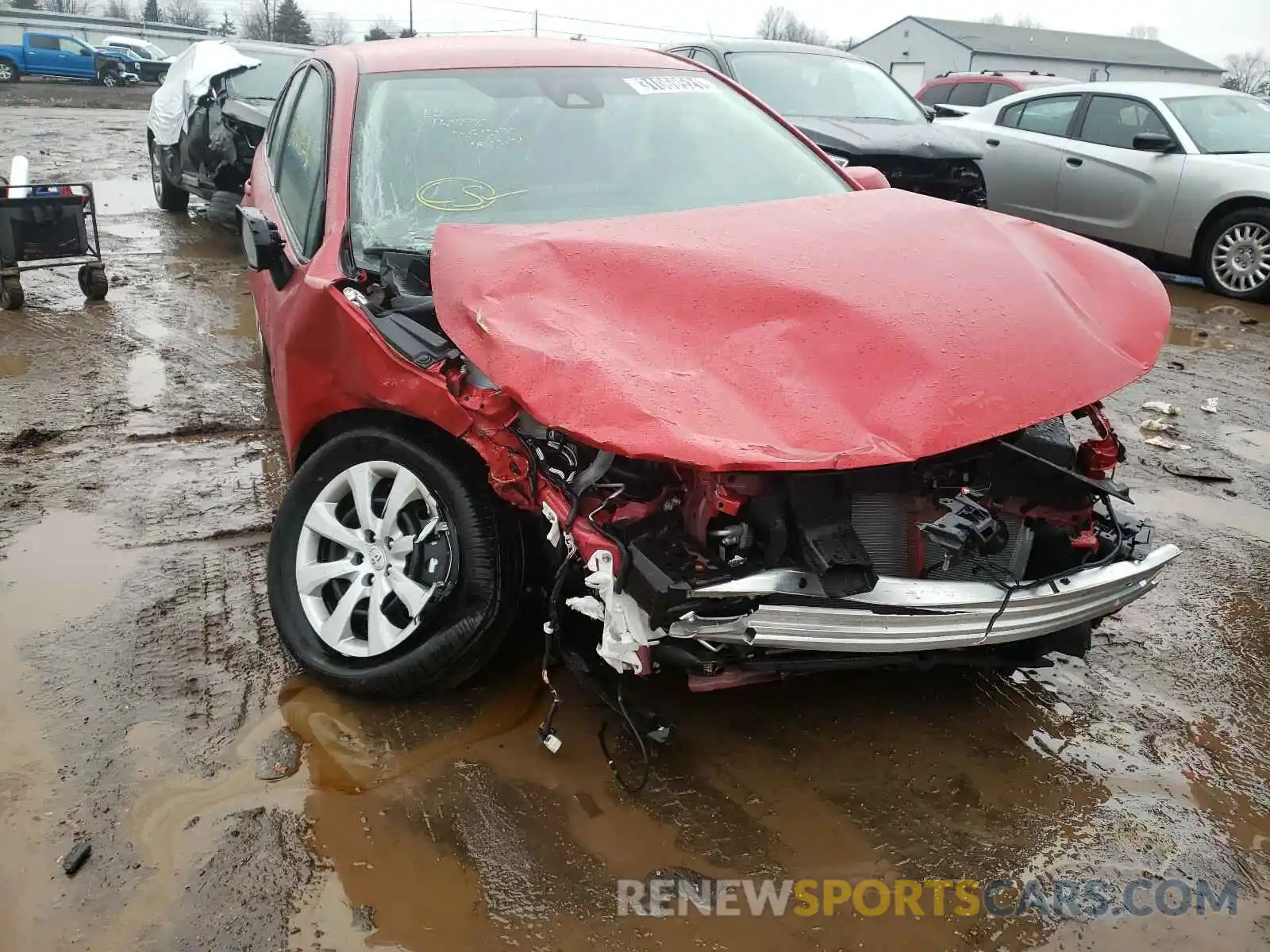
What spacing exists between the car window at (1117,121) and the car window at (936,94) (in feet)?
15.4

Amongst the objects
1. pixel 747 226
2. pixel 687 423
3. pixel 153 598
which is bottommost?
pixel 153 598

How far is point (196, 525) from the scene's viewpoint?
3920 mm

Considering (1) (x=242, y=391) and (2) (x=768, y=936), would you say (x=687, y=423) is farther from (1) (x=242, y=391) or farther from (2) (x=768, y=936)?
(1) (x=242, y=391)

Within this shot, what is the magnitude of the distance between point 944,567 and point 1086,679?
0.88 m

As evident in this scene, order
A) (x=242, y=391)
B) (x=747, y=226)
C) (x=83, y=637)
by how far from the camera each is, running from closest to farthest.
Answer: (x=747, y=226) < (x=83, y=637) < (x=242, y=391)

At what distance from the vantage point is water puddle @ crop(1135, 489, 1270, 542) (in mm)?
4172

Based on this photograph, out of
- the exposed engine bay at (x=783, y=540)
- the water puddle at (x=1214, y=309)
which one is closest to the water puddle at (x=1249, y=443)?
the water puddle at (x=1214, y=309)

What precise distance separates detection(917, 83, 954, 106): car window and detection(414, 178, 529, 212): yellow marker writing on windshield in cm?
1171

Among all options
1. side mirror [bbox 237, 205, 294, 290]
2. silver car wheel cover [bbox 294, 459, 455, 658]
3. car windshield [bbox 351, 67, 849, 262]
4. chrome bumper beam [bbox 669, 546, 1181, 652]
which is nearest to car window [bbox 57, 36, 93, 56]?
car windshield [bbox 351, 67, 849, 262]

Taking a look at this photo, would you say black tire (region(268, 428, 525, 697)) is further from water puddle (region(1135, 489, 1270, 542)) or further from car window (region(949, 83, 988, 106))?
car window (region(949, 83, 988, 106))

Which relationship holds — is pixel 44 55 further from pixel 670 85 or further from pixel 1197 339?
pixel 1197 339

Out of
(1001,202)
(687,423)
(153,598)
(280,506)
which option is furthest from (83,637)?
(1001,202)

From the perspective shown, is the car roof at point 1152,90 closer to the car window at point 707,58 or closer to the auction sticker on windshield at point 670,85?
the car window at point 707,58

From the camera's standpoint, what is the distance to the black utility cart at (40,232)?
6.55 m
